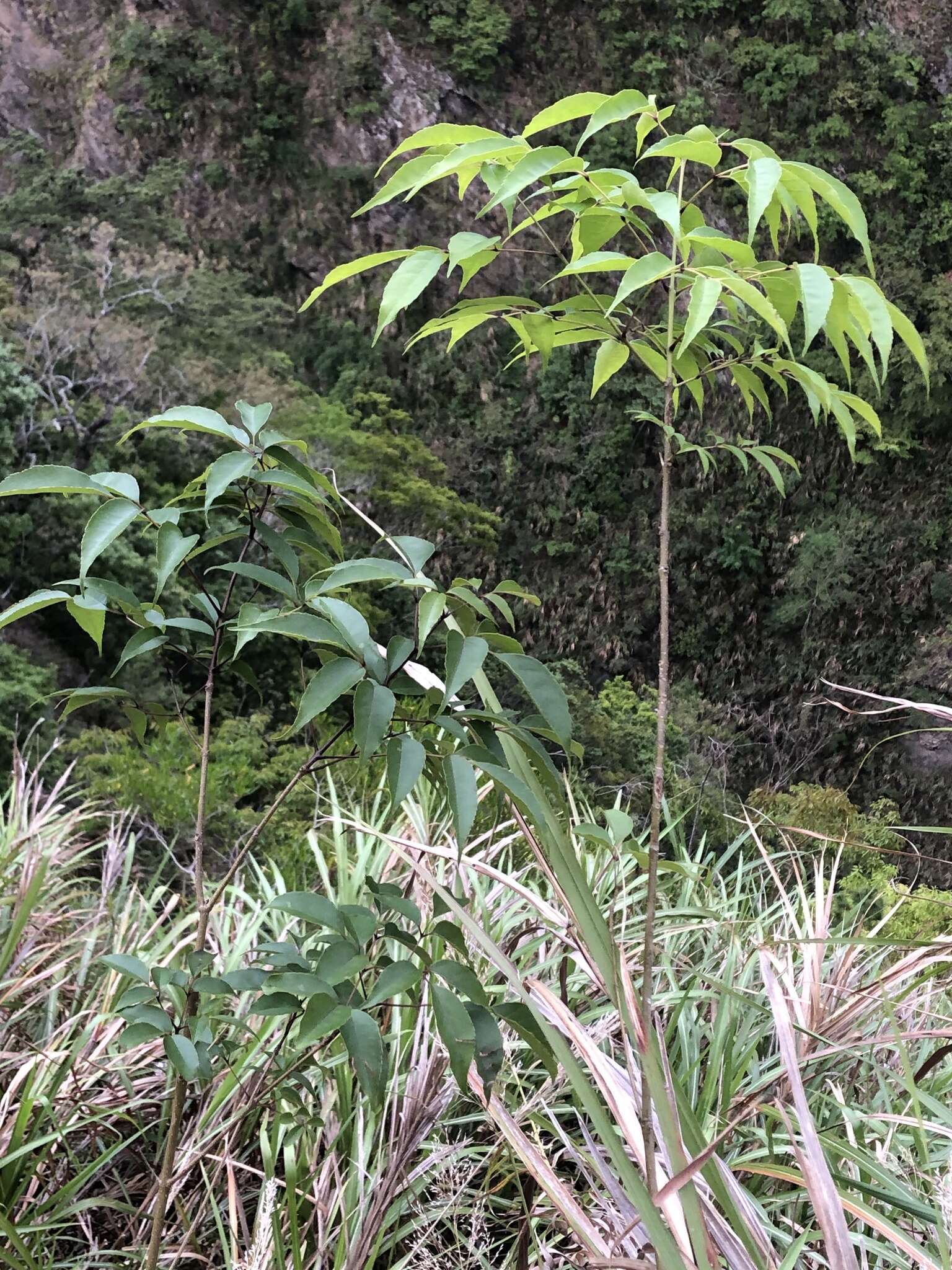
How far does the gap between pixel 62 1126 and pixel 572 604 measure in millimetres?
4962

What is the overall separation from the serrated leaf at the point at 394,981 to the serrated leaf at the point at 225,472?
34 cm

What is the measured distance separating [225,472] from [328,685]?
157 millimetres

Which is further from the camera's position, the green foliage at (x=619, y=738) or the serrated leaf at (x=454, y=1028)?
the green foliage at (x=619, y=738)

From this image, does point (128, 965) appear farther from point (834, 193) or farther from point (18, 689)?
point (18, 689)

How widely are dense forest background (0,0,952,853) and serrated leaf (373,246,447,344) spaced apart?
3.48 m

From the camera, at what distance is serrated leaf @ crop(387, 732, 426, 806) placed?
51 cm

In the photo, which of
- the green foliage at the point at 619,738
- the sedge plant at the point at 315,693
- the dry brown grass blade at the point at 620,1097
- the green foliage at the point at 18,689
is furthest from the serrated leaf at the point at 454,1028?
the green foliage at the point at 619,738

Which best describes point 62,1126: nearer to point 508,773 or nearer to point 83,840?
point 508,773

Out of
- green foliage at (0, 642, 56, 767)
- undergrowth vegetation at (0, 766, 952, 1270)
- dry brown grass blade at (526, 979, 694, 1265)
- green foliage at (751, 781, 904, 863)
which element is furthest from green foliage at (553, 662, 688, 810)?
dry brown grass blade at (526, 979, 694, 1265)

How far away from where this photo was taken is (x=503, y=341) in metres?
6.32

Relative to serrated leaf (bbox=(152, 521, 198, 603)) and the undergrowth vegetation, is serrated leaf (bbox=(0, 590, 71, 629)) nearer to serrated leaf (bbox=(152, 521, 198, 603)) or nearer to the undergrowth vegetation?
serrated leaf (bbox=(152, 521, 198, 603))

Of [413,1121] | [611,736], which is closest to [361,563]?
[413,1121]

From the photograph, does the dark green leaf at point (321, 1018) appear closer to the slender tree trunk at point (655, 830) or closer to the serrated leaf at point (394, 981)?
the serrated leaf at point (394, 981)

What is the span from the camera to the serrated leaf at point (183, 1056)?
0.60 metres
